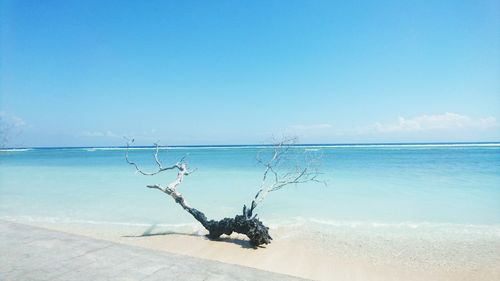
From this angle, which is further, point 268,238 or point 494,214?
point 494,214

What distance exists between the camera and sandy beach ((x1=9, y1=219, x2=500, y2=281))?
511cm

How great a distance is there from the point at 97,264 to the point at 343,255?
4673 mm

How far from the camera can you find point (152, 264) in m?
2.23

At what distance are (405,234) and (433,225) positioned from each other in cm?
126

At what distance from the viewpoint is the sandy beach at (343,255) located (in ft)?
16.8

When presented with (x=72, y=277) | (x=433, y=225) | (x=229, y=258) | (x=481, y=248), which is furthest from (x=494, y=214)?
(x=72, y=277)

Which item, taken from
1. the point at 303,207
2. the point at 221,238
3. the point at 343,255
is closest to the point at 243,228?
the point at 221,238

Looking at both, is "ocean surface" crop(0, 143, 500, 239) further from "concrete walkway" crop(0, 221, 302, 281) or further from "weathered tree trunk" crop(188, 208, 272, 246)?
"concrete walkway" crop(0, 221, 302, 281)

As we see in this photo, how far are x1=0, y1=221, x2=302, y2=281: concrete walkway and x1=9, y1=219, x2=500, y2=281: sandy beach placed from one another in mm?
2956

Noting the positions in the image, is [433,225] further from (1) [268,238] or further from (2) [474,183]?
(2) [474,183]

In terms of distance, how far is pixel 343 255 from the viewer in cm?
582

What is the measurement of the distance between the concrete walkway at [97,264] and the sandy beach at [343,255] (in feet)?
9.70

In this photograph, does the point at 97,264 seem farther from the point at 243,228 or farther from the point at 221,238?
the point at 221,238

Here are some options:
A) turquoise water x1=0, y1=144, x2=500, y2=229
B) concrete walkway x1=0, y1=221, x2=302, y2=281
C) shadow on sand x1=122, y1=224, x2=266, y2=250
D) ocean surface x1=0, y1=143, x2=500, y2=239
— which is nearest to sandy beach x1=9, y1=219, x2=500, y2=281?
shadow on sand x1=122, y1=224, x2=266, y2=250
